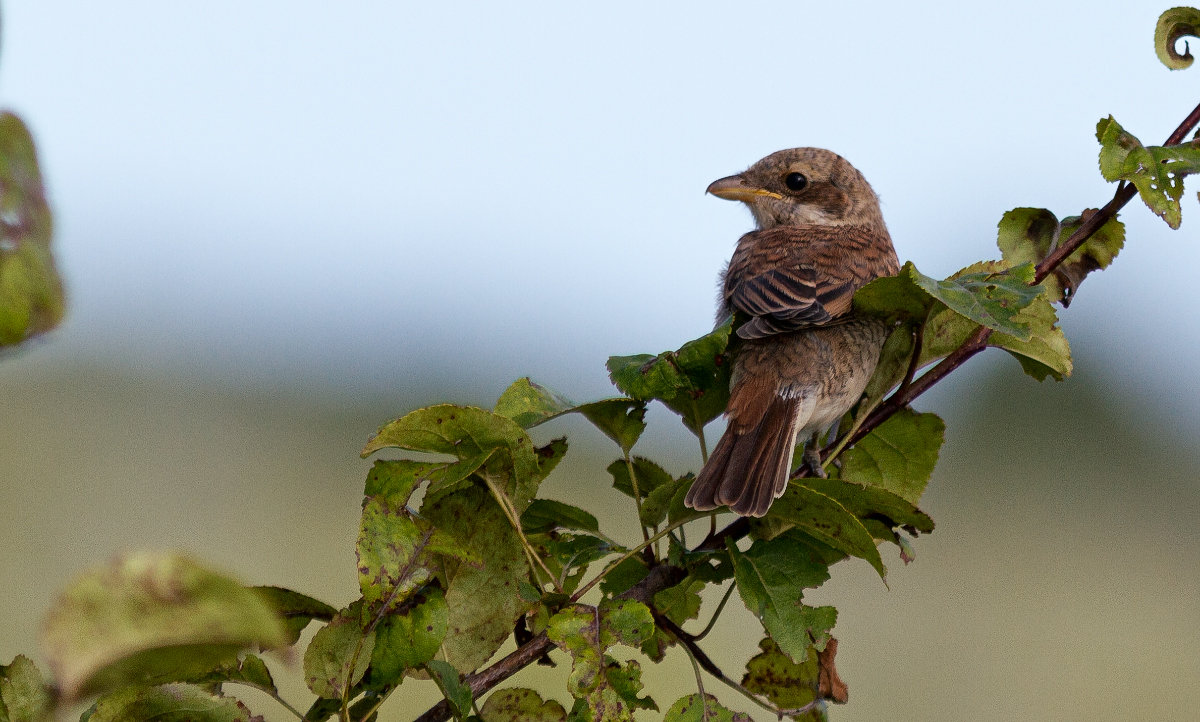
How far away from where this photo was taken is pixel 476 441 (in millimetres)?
1600

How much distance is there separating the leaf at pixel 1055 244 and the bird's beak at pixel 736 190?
82.7 inches

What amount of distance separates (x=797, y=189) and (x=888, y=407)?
92.7 inches

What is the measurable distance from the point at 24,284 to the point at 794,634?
127cm

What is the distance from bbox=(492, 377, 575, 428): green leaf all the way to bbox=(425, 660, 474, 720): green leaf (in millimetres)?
461

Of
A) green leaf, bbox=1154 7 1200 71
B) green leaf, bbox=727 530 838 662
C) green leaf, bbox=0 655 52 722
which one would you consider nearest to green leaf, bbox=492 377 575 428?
green leaf, bbox=727 530 838 662

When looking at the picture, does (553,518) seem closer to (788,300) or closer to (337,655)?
(337,655)

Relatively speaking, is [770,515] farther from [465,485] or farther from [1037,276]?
[1037,276]

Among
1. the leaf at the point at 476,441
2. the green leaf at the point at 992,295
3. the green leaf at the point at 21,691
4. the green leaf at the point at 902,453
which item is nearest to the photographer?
the green leaf at the point at 21,691

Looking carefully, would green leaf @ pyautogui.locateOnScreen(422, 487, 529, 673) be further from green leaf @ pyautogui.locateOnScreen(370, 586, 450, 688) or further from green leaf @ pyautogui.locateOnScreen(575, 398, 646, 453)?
green leaf @ pyautogui.locateOnScreen(575, 398, 646, 453)

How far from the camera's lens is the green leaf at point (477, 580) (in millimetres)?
1572

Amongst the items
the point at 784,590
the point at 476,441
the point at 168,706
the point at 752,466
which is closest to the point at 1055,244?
the point at 752,466

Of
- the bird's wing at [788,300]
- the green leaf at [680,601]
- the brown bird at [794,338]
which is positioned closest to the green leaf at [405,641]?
the green leaf at [680,601]

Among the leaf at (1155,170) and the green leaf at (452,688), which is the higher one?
the leaf at (1155,170)

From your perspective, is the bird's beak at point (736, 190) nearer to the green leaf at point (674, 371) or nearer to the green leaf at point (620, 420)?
the green leaf at point (674, 371)
